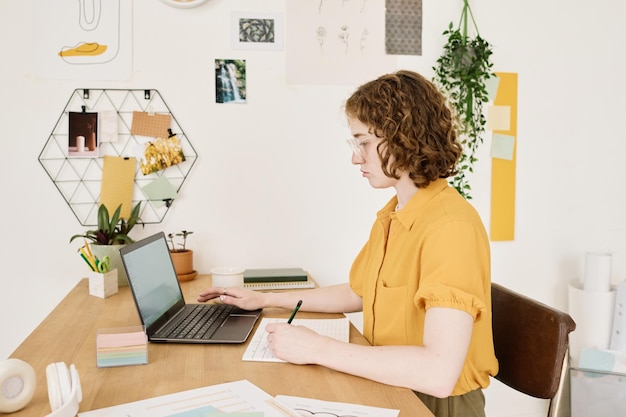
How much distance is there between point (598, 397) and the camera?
226 centimetres

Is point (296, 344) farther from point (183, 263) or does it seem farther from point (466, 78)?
point (466, 78)

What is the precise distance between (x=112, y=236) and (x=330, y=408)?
1.22 metres

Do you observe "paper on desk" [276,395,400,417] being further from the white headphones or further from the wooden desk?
the white headphones

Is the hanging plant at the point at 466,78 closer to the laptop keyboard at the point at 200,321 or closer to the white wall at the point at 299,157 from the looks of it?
the white wall at the point at 299,157

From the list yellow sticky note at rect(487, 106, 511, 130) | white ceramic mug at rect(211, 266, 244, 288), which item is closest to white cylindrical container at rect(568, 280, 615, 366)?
yellow sticky note at rect(487, 106, 511, 130)

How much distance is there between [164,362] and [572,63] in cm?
201

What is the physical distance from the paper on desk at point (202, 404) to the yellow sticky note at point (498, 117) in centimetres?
164

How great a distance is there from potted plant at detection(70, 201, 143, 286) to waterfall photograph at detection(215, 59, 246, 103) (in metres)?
0.49

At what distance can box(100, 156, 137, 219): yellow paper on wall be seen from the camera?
2.04 m

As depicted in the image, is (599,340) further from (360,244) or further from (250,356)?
(250,356)

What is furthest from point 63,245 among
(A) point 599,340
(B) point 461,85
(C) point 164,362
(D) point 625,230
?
(D) point 625,230

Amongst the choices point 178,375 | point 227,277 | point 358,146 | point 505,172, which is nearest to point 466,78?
point 505,172

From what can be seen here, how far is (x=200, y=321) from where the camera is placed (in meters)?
1.45

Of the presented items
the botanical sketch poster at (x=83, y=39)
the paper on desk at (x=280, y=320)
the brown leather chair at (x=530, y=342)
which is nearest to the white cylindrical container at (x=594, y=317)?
the brown leather chair at (x=530, y=342)
